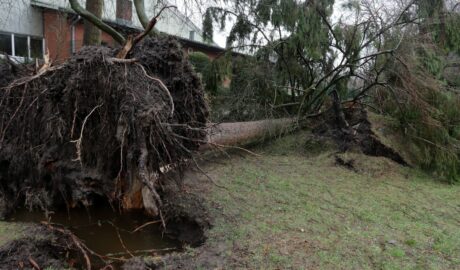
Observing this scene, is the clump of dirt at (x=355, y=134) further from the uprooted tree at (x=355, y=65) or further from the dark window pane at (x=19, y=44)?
the dark window pane at (x=19, y=44)

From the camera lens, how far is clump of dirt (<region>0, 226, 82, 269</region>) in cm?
289

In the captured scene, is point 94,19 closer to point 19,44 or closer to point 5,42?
point 5,42

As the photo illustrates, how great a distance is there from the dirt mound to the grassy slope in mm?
910

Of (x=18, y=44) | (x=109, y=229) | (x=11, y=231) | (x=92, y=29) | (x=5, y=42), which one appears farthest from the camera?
(x=18, y=44)

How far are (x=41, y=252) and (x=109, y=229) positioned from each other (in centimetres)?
93

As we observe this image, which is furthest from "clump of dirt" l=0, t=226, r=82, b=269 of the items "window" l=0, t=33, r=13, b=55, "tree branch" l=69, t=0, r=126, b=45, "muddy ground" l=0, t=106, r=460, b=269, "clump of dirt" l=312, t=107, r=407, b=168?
"window" l=0, t=33, r=13, b=55

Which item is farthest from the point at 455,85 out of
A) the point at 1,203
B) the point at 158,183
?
the point at 1,203

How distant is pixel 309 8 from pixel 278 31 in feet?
2.42

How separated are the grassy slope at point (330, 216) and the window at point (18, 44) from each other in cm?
1110

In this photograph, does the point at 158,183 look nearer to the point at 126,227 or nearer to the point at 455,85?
the point at 126,227

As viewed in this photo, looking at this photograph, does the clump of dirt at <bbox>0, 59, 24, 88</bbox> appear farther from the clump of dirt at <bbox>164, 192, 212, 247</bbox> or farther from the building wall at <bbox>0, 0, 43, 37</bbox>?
the building wall at <bbox>0, 0, 43, 37</bbox>

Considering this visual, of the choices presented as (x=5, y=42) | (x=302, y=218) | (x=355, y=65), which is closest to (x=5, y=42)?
(x=5, y=42)

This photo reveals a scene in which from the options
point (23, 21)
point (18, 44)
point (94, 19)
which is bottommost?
point (94, 19)

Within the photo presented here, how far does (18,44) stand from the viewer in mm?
13984
